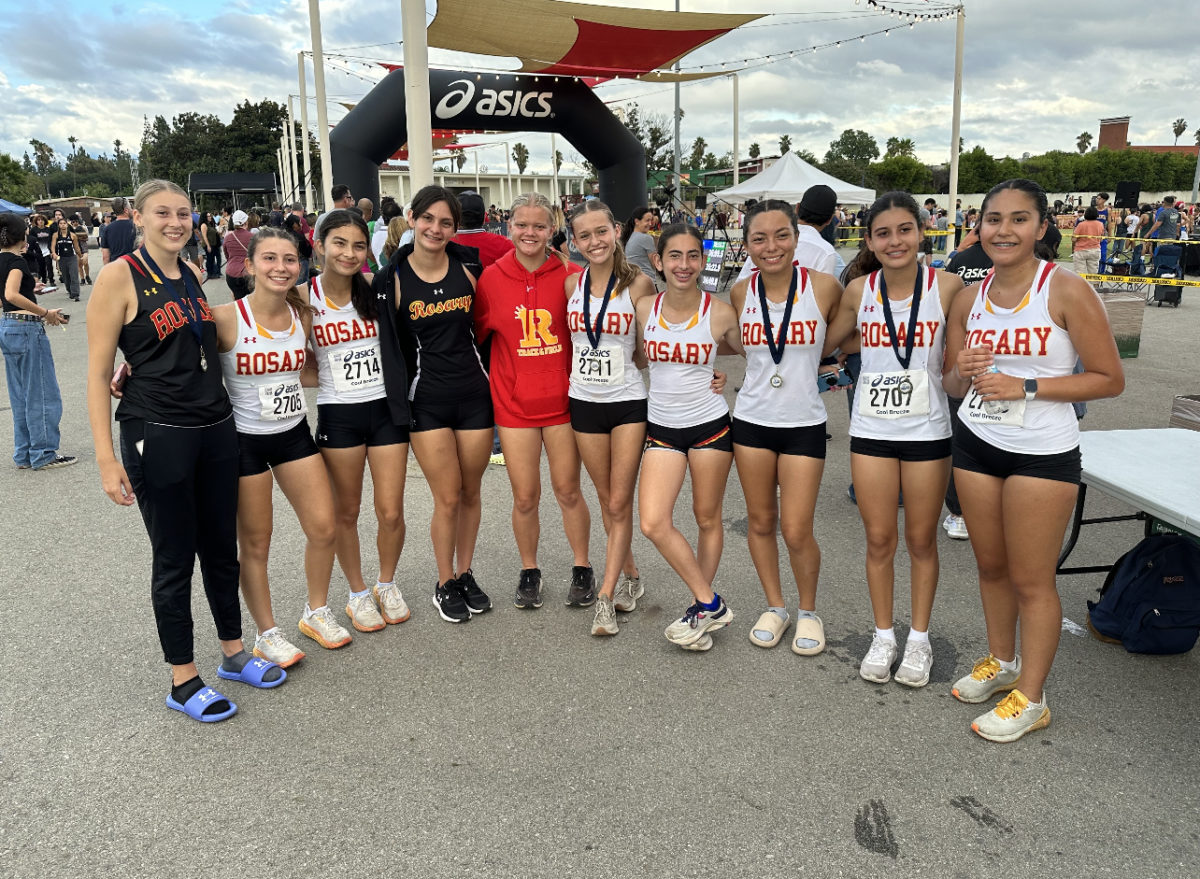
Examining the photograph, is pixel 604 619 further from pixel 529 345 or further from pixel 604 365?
pixel 529 345

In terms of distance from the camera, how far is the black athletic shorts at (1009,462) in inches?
107

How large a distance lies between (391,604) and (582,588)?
37.5 inches

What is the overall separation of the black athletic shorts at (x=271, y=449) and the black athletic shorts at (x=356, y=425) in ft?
0.30

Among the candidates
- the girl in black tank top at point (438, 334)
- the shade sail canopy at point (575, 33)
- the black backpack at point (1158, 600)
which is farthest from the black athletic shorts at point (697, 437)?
the shade sail canopy at point (575, 33)

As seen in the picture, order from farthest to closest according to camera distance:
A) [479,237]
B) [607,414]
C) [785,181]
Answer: [785,181] < [479,237] < [607,414]

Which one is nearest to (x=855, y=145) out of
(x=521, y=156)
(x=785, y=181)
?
(x=521, y=156)

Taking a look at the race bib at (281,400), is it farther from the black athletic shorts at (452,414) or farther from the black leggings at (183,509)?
the black athletic shorts at (452,414)

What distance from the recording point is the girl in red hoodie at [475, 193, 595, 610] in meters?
3.71

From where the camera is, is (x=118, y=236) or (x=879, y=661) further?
(x=118, y=236)

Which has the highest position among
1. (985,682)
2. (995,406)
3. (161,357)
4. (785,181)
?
(785,181)

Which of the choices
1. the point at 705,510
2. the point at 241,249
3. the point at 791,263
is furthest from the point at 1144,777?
the point at 241,249

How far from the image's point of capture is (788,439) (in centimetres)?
333

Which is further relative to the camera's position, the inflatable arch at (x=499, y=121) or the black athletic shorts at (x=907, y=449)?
the inflatable arch at (x=499, y=121)

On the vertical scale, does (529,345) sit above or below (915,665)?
above
